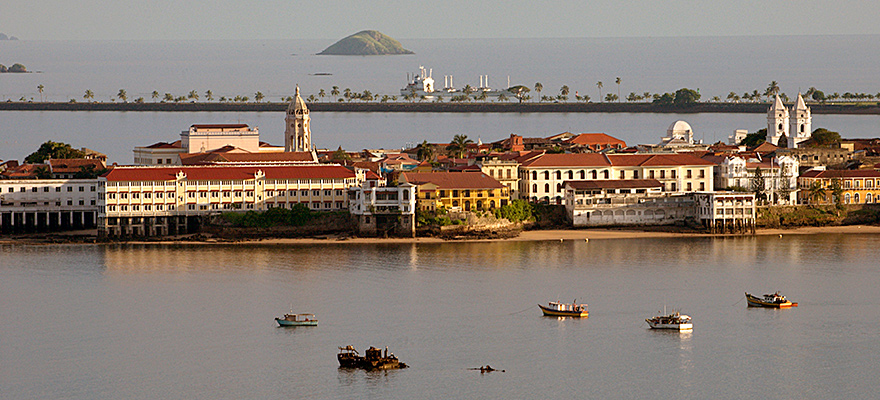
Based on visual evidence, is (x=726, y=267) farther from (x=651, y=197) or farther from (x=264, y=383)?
(x=264, y=383)

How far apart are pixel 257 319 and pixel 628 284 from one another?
44.0 ft

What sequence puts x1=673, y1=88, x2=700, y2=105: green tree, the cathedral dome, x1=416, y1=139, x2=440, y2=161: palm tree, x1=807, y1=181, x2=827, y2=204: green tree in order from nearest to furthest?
x1=807, y1=181, x2=827, y2=204: green tree
x1=416, y1=139, x2=440, y2=161: palm tree
the cathedral dome
x1=673, y1=88, x2=700, y2=105: green tree

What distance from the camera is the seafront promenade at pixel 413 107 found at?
169 meters

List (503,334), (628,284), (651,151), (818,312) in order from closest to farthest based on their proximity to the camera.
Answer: (503,334) < (818,312) < (628,284) < (651,151)

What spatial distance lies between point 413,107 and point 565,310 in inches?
5321

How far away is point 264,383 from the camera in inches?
1497

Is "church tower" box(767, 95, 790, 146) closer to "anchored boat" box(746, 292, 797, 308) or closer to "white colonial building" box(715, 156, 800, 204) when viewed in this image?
"white colonial building" box(715, 156, 800, 204)

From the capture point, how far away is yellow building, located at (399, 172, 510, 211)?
65.7m

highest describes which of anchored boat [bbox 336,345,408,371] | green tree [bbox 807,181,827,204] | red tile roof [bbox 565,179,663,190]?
red tile roof [bbox 565,179,663,190]

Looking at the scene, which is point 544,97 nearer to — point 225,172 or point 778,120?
point 778,120

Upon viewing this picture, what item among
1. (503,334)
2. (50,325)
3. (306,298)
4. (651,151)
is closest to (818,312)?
(503,334)

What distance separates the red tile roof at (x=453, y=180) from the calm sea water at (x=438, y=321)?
158 inches

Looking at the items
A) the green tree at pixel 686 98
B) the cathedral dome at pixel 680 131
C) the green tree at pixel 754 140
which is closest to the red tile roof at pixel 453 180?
the green tree at pixel 754 140

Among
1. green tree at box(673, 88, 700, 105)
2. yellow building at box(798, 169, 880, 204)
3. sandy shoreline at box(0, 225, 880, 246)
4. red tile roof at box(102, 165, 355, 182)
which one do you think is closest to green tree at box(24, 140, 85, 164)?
red tile roof at box(102, 165, 355, 182)
